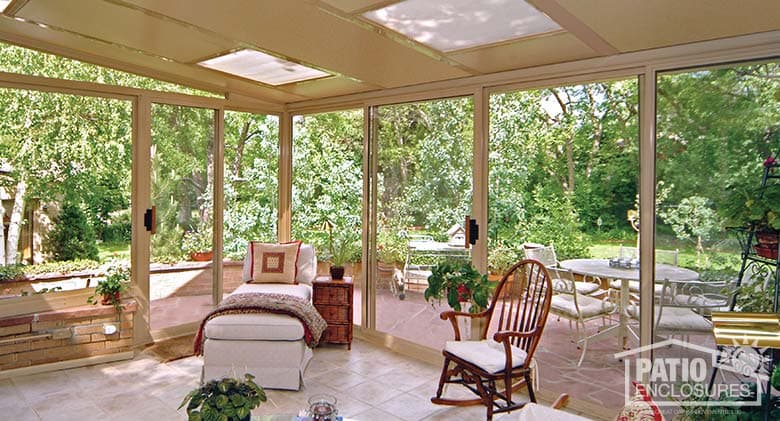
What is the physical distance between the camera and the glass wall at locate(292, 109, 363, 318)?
496 cm

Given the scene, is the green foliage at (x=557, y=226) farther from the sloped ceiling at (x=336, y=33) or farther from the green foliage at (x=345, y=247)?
the green foliage at (x=345, y=247)

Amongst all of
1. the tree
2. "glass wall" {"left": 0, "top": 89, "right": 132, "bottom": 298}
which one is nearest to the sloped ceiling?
"glass wall" {"left": 0, "top": 89, "right": 132, "bottom": 298}

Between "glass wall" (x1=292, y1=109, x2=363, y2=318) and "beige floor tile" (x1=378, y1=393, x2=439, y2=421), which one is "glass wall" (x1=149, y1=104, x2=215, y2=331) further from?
"beige floor tile" (x1=378, y1=393, x2=439, y2=421)

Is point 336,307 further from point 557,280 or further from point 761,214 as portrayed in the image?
point 761,214

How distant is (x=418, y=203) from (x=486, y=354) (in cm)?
165

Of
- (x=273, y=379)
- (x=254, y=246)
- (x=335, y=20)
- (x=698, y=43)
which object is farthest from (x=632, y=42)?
(x=254, y=246)

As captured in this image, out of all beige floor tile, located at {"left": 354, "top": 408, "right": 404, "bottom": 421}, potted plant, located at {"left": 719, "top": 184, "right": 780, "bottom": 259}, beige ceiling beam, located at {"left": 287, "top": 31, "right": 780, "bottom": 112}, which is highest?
beige ceiling beam, located at {"left": 287, "top": 31, "right": 780, "bottom": 112}

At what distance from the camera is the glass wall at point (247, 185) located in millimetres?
5148

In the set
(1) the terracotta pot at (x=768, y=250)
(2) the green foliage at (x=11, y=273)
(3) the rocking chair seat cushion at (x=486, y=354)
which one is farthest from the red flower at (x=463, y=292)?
(2) the green foliage at (x=11, y=273)

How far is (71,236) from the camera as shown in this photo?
13.5ft

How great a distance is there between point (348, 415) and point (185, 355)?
1745 mm

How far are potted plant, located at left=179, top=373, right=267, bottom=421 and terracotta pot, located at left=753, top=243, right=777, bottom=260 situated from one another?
7.90 feet

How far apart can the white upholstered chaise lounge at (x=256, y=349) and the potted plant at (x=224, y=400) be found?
1471 mm

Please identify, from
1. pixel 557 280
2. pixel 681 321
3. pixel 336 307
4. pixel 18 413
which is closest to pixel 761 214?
pixel 681 321
